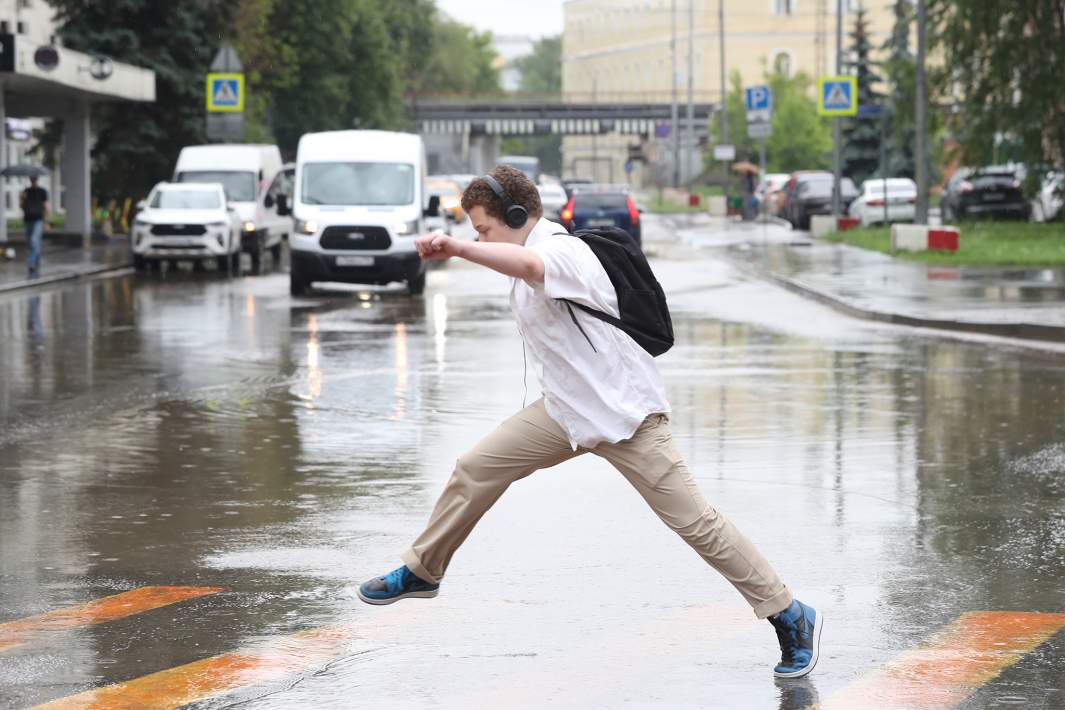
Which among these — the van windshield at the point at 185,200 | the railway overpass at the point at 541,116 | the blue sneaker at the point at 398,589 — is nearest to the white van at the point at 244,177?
the van windshield at the point at 185,200

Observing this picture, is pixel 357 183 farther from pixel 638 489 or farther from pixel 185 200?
pixel 638 489

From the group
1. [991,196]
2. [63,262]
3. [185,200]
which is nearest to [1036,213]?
[991,196]

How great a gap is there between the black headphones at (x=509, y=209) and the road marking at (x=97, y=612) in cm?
219

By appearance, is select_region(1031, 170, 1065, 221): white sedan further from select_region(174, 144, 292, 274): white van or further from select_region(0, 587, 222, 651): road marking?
select_region(0, 587, 222, 651): road marking

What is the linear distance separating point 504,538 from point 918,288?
19.3 metres

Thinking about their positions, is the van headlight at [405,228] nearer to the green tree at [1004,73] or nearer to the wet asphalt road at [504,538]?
the wet asphalt road at [504,538]

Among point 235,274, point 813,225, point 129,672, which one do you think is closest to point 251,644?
point 129,672

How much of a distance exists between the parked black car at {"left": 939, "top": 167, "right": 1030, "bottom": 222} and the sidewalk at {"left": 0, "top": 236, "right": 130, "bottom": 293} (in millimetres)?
20921

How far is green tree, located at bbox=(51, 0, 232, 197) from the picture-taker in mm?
53750

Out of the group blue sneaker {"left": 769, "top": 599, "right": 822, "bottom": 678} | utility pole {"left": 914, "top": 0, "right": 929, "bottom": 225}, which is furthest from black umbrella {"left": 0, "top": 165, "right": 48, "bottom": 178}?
blue sneaker {"left": 769, "top": 599, "right": 822, "bottom": 678}

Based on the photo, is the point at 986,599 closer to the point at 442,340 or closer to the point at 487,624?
the point at 487,624

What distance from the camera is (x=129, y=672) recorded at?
6492mm

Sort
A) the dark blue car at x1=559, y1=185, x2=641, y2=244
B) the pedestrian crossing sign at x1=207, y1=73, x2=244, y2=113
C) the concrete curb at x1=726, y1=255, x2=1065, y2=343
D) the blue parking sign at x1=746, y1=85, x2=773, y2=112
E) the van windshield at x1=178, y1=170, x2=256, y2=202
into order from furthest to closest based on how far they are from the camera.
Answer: the blue parking sign at x1=746, y1=85, x2=773, y2=112, the pedestrian crossing sign at x1=207, y1=73, x2=244, y2=113, the dark blue car at x1=559, y1=185, x2=641, y2=244, the van windshield at x1=178, y1=170, x2=256, y2=202, the concrete curb at x1=726, y1=255, x2=1065, y2=343

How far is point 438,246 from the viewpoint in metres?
6.15
